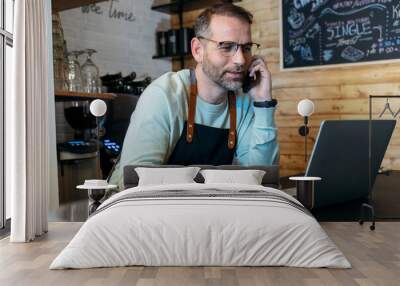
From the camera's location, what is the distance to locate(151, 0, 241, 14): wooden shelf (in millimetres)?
4898

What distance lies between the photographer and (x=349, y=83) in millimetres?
4898

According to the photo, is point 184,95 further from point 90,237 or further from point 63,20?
point 90,237

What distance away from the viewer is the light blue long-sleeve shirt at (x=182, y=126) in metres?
4.45

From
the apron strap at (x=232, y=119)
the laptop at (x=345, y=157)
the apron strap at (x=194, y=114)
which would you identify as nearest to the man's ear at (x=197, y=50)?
the apron strap at (x=194, y=114)

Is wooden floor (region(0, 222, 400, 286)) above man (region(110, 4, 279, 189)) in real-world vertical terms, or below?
below

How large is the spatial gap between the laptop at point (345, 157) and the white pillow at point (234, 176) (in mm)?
479

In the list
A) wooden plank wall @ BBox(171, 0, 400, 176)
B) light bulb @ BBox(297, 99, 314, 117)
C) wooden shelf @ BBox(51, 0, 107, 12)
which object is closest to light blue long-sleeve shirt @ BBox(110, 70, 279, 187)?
light bulb @ BBox(297, 99, 314, 117)

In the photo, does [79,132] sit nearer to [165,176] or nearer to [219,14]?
[165,176]

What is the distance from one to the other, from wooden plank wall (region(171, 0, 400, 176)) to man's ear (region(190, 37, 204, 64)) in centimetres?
11

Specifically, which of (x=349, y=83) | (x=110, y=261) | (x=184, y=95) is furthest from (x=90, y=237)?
(x=349, y=83)

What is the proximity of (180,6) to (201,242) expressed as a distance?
2836 millimetres

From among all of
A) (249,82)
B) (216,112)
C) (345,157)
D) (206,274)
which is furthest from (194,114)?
(206,274)

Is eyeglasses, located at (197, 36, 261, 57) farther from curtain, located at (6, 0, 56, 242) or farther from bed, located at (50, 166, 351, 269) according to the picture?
bed, located at (50, 166, 351, 269)

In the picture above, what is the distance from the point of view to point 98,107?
4.50 metres
